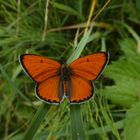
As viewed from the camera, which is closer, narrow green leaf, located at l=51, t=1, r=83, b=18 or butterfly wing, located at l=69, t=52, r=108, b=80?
butterfly wing, located at l=69, t=52, r=108, b=80

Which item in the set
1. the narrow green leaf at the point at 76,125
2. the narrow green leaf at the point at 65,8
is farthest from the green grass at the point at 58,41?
the narrow green leaf at the point at 76,125

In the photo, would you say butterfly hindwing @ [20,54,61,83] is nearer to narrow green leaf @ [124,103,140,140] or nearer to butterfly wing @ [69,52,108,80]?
butterfly wing @ [69,52,108,80]

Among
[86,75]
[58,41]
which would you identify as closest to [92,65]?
[86,75]

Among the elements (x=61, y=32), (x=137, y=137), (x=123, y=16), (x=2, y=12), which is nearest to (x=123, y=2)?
(x=123, y=16)

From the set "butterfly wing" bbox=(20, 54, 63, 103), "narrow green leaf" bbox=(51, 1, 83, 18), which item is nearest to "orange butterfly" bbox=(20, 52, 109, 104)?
"butterfly wing" bbox=(20, 54, 63, 103)

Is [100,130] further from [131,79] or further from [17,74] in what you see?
[17,74]

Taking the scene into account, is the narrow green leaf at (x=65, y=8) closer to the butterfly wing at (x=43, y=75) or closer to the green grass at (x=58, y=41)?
the green grass at (x=58, y=41)
